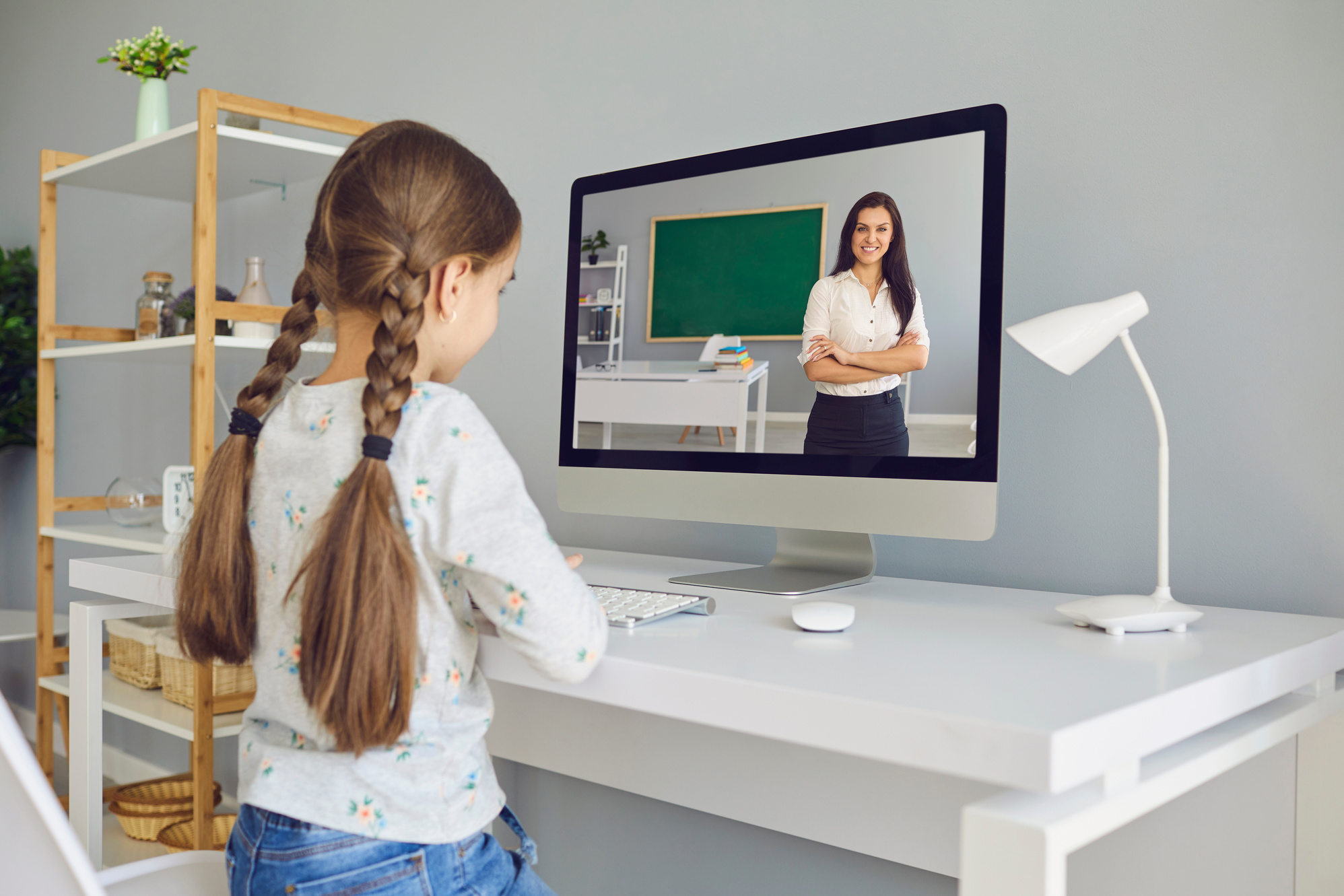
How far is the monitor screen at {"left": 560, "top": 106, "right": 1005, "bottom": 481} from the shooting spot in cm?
106

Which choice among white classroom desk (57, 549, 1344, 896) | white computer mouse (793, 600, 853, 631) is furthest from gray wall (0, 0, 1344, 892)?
white computer mouse (793, 600, 853, 631)

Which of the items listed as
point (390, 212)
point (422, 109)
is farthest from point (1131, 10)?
point (422, 109)

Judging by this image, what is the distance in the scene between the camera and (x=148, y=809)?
221cm

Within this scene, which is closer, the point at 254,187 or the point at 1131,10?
the point at 1131,10

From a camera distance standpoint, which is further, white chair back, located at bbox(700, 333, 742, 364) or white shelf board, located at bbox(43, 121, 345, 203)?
white shelf board, located at bbox(43, 121, 345, 203)

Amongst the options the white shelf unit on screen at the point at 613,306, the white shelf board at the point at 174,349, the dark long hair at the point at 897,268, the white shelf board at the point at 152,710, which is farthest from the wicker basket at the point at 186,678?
the dark long hair at the point at 897,268

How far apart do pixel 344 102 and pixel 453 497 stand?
181 centimetres

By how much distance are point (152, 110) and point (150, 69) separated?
94 mm

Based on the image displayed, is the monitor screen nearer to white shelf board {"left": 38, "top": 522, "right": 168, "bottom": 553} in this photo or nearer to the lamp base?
the lamp base

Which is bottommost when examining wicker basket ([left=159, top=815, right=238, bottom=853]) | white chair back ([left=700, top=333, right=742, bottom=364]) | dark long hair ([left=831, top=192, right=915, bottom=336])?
wicker basket ([left=159, top=815, right=238, bottom=853])

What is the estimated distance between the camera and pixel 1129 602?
93cm

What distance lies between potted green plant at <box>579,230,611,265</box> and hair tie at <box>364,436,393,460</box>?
2.17 feet

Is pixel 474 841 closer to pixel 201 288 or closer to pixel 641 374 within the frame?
pixel 641 374

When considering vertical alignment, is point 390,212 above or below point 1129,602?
above
